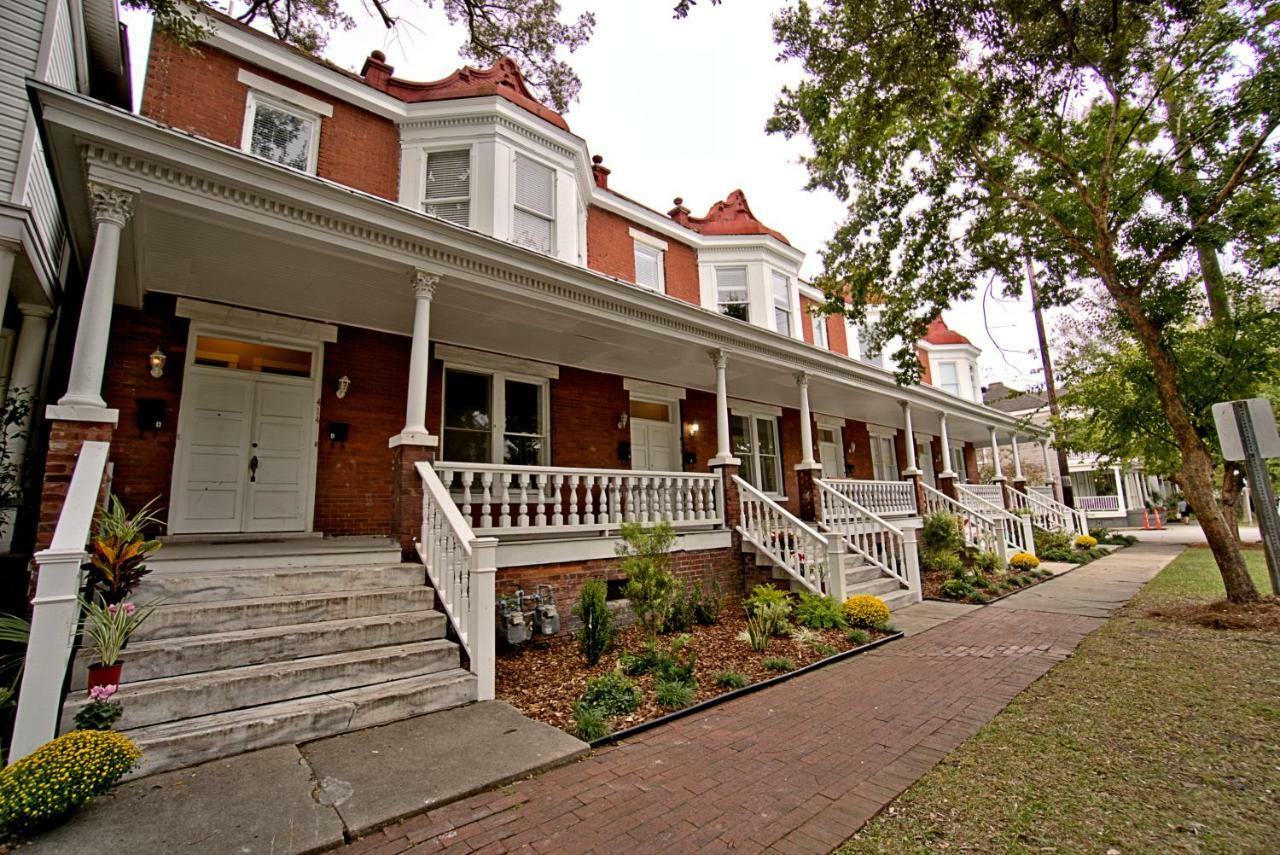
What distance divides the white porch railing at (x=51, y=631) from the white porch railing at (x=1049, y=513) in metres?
20.8

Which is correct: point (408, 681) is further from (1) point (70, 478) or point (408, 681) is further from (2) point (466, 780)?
(1) point (70, 478)

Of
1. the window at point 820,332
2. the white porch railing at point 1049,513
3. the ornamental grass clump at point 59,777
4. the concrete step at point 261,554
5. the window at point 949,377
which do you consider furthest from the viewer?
the window at point 949,377

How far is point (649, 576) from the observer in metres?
6.14

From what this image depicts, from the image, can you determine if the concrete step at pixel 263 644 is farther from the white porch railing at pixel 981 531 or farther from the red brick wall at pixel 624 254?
the white porch railing at pixel 981 531

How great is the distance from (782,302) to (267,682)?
42.3 feet

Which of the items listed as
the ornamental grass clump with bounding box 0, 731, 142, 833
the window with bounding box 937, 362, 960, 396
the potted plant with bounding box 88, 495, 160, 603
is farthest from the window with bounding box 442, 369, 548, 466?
the window with bounding box 937, 362, 960, 396

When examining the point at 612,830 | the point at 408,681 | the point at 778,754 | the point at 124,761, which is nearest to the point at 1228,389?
the point at 778,754

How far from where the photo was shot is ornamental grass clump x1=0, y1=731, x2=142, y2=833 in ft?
8.76

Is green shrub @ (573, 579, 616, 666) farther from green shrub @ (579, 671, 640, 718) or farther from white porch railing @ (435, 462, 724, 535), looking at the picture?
white porch railing @ (435, 462, 724, 535)

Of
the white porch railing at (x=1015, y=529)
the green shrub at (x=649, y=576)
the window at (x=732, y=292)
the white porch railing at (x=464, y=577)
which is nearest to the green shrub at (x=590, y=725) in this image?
the white porch railing at (x=464, y=577)

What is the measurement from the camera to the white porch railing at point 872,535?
30.7 feet

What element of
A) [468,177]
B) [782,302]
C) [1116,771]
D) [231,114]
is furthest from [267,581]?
[782,302]

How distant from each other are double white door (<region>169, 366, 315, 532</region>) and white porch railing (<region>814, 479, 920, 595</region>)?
7881 millimetres

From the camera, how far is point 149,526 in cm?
649
